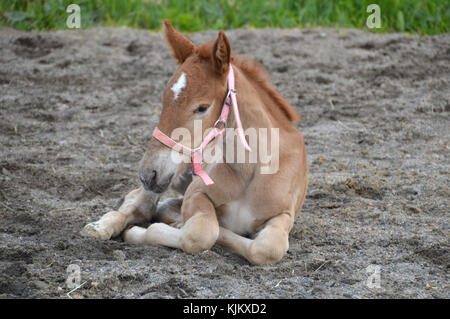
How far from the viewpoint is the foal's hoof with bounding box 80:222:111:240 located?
153 inches

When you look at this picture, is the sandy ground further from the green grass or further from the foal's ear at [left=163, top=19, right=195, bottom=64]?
the foal's ear at [left=163, top=19, right=195, bottom=64]

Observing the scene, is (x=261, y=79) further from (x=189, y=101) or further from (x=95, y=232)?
(x=95, y=232)

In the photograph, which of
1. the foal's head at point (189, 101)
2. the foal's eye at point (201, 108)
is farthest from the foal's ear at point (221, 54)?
the foal's eye at point (201, 108)

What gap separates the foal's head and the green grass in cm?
589

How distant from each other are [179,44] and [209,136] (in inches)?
24.8

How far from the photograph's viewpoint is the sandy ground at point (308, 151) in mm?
3266

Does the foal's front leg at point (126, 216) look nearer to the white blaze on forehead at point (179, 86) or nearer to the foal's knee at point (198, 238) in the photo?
the foal's knee at point (198, 238)

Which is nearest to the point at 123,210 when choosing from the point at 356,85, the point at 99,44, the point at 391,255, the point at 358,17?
the point at 391,255

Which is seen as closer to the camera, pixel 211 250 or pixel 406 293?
pixel 406 293

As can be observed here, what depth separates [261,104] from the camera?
391 cm

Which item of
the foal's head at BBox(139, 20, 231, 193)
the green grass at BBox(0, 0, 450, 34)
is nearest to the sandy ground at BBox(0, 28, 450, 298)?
the green grass at BBox(0, 0, 450, 34)

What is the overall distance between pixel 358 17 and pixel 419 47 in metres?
1.65

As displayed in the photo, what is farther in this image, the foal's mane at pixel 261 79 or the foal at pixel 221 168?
the foal's mane at pixel 261 79

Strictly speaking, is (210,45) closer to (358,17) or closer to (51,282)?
(51,282)
